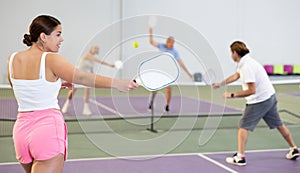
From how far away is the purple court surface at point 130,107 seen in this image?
6.52 meters

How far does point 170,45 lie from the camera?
5.52m

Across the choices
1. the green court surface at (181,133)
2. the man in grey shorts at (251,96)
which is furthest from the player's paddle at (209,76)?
the man in grey shorts at (251,96)

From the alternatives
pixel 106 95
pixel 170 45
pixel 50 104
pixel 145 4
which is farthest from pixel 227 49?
pixel 50 104

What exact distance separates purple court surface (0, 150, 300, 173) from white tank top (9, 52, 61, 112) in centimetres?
257

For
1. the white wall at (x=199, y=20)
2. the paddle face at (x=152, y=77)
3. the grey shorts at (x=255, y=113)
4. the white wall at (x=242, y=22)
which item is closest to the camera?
the paddle face at (x=152, y=77)

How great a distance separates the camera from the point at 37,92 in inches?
125

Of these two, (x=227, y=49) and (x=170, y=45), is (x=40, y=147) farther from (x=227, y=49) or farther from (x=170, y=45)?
(x=227, y=49)

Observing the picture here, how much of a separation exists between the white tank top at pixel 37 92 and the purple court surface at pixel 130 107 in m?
2.14

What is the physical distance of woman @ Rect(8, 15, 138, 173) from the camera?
314cm

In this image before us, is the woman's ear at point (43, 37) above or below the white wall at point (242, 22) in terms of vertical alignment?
below

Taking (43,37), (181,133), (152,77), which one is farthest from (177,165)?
(43,37)

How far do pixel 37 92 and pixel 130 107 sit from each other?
172 inches

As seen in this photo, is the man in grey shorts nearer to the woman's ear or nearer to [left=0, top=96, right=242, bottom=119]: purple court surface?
[left=0, top=96, right=242, bottom=119]: purple court surface

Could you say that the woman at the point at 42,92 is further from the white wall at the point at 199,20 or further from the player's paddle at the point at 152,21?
the white wall at the point at 199,20
